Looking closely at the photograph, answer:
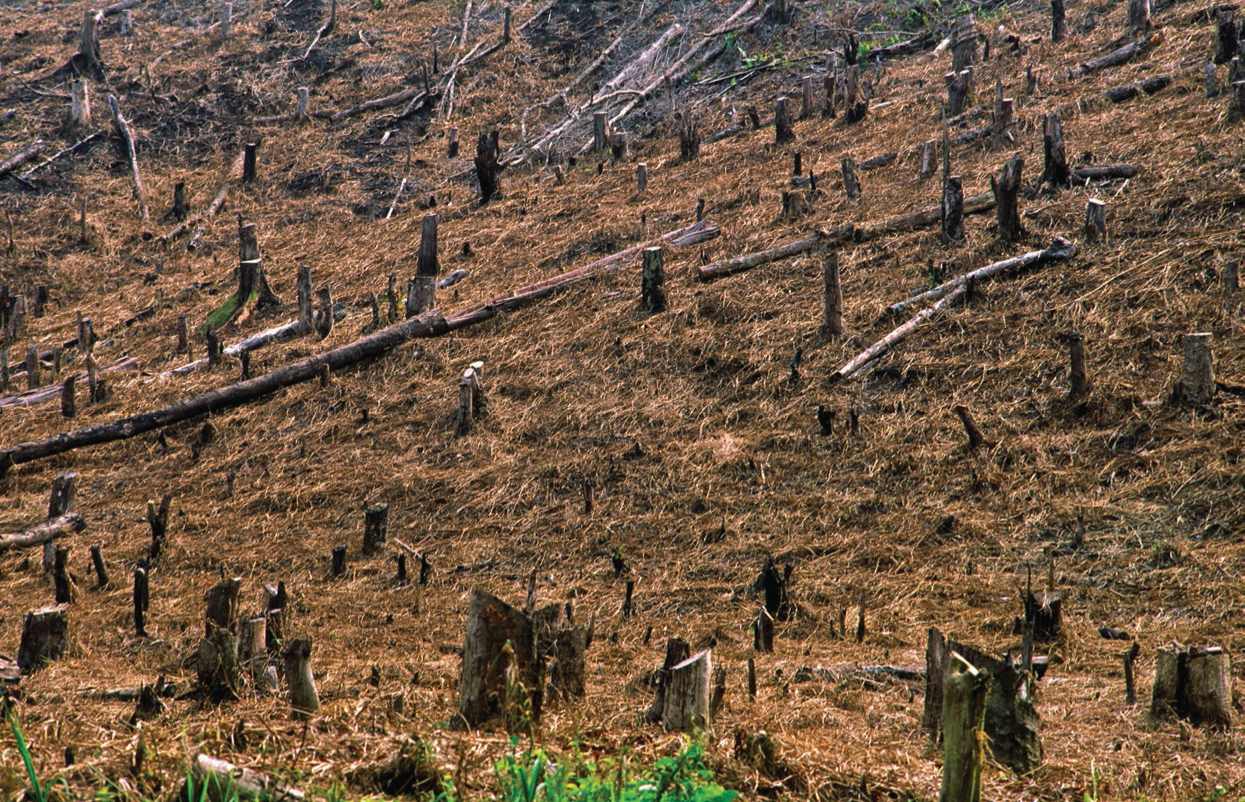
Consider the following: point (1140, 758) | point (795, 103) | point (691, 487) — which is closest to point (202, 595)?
point (691, 487)

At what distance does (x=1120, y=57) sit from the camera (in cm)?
1431

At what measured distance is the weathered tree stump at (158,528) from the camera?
8.63 metres

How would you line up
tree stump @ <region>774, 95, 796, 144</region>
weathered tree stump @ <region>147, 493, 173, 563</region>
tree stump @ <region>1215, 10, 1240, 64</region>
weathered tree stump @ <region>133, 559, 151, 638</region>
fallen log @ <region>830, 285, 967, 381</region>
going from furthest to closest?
1. tree stump @ <region>774, 95, 796, 144</region>
2. tree stump @ <region>1215, 10, 1240, 64</region>
3. fallen log @ <region>830, 285, 967, 381</region>
4. weathered tree stump @ <region>147, 493, 173, 563</region>
5. weathered tree stump @ <region>133, 559, 151, 638</region>

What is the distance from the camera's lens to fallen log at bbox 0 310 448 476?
36.8 ft

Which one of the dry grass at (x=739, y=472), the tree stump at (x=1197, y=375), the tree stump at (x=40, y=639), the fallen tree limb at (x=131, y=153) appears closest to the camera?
the dry grass at (x=739, y=472)

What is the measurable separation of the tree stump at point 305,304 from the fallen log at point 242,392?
126 centimetres

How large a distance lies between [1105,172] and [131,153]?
762 inches

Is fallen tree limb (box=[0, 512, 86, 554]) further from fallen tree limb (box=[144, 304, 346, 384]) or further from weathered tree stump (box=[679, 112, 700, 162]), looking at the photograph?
weathered tree stump (box=[679, 112, 700, 162])

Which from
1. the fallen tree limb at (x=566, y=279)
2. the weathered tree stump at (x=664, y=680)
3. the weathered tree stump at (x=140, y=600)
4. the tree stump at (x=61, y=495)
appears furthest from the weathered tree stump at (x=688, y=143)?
the weathered tree stump at (x=664, y=680)

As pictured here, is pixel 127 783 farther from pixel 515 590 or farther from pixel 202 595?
pixel 202 595

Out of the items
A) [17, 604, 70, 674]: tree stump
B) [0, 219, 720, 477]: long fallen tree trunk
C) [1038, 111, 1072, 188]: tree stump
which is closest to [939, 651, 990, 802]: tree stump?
[17, 604, 70, 674]: tree stump

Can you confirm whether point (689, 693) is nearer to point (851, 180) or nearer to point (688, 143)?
point (851, 180)

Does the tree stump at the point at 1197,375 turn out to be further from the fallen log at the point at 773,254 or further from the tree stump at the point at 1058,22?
the tree stump at the point at 1058,22

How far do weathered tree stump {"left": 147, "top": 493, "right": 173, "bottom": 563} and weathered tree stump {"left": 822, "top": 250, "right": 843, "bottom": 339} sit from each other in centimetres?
629
